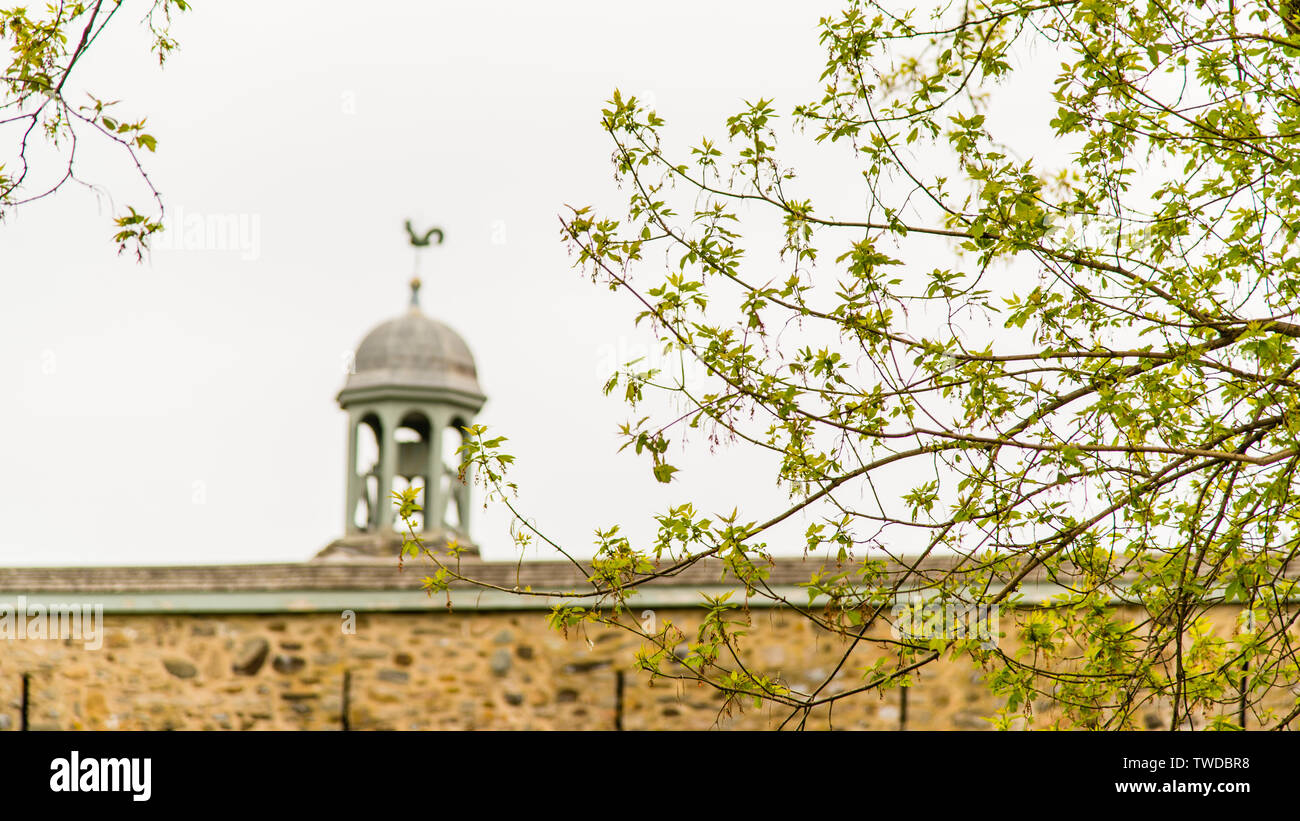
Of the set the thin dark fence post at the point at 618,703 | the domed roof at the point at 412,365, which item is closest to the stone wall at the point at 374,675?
the thin dark fence post at the point at 618,703

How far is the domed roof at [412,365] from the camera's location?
13695 millimetres

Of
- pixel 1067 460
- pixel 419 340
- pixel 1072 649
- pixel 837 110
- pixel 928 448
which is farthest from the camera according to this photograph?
pixel 419 340

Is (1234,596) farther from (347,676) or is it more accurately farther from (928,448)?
(347,676)

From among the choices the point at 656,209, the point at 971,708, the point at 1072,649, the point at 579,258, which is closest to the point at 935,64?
the point at 656,209

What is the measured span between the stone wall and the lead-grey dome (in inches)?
214

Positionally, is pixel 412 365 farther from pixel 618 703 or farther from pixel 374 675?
pixel 618 703

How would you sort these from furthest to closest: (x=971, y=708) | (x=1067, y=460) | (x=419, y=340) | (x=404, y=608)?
(x=419, y=340), (x=404, y=608), (x=971, y=708), (x=1067, y=460)

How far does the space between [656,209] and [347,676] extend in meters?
5.13

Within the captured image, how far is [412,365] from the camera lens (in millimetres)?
13969

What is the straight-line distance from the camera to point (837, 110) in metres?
4.34

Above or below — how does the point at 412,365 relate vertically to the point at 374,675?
above

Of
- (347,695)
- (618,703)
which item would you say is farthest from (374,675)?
(618,703)

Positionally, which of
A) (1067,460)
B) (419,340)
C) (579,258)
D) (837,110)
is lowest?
(1067,460)

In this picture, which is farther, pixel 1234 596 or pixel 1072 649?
pixel 1072 649
